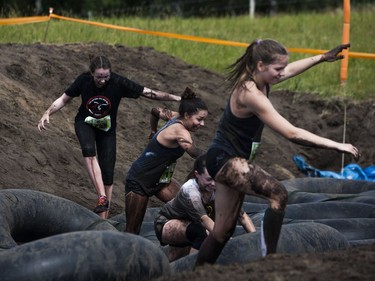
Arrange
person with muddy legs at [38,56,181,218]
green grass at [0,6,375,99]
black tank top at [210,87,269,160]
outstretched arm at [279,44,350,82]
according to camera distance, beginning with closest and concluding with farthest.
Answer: black tank top at [210,87,269,160], outstretched arm at [279,44,350,82], person with muddy legs at [38,56,181,218], green grass at [0,6,375,99]

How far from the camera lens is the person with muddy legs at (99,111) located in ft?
39.1

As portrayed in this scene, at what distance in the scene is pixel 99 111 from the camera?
474 inches

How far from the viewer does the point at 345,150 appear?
7152mm

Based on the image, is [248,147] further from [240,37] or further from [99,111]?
[240,37]

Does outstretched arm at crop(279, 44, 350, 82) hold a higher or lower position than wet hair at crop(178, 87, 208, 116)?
higher

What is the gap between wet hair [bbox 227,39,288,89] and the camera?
7695mm

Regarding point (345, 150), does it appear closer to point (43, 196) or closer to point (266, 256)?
point (266, 256)

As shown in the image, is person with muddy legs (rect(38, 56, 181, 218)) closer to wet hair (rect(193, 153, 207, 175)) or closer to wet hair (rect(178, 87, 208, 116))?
wet hair (rect(178, 87, 208, 116))

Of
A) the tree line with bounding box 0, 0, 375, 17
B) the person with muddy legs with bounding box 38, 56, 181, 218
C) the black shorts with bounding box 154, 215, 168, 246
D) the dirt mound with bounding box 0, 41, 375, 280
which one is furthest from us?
the tree line with bounding box 0, 0, 375, 17

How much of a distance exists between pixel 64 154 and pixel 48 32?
5.93 m

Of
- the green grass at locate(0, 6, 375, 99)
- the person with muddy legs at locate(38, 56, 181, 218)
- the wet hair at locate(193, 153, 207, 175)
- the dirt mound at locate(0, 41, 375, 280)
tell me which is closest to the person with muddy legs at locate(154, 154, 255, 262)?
the wet hair at locate(193, 153, 207, 175)

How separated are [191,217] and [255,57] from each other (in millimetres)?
1987

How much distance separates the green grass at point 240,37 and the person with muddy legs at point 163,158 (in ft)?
25.9

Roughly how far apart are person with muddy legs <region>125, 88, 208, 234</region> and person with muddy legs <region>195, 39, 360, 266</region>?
233cm
